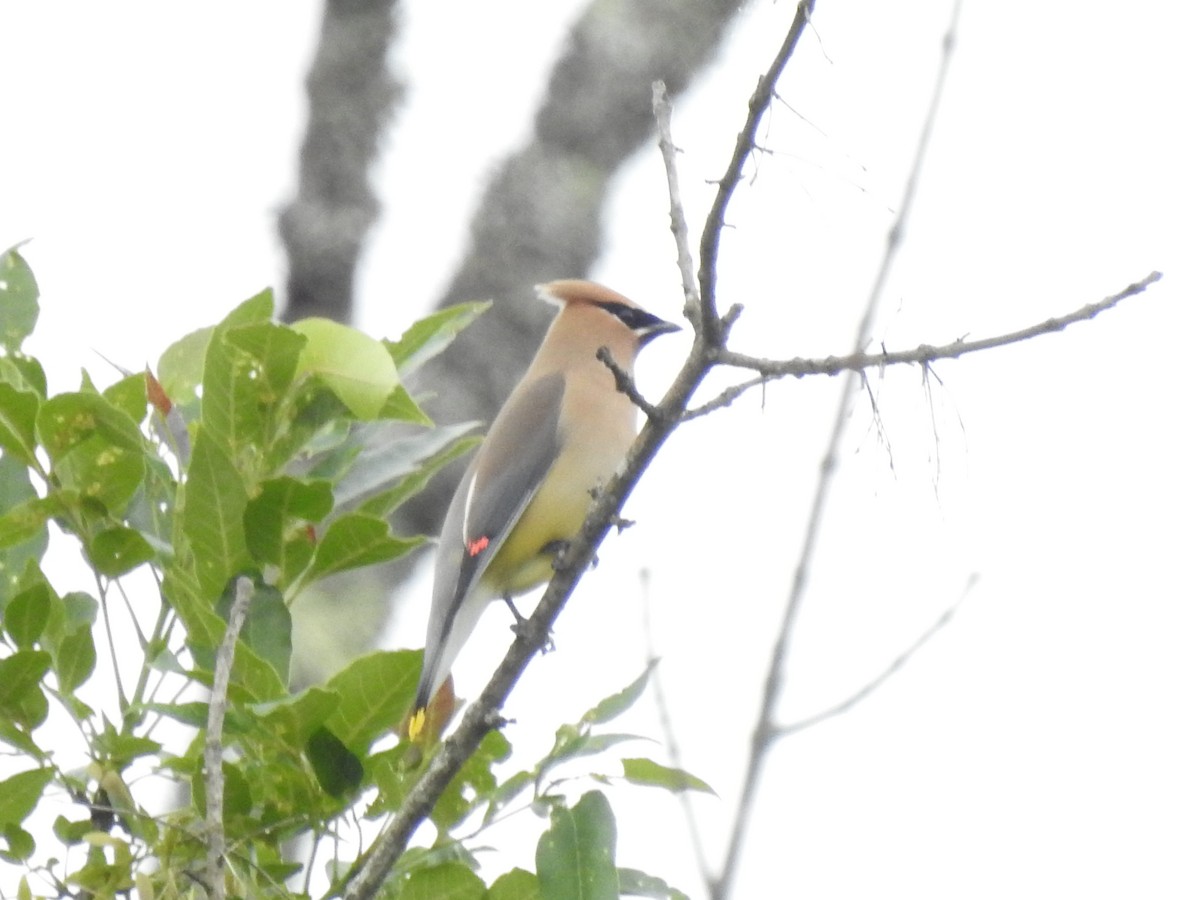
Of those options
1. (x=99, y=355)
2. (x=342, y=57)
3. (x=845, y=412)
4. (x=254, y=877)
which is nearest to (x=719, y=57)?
(x=342, y=57)

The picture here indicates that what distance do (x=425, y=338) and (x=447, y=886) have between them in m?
0.77

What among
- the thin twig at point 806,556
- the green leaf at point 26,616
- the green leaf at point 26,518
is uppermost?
the green leaf at point 26,518

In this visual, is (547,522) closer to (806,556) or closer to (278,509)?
(278,509)

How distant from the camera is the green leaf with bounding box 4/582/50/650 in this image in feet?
6.91

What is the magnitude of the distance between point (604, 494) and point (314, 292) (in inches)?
110

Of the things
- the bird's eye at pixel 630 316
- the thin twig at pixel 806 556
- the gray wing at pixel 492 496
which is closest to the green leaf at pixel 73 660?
the gray wing at pixel 492 496

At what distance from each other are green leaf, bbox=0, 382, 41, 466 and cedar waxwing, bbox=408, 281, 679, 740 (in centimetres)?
114

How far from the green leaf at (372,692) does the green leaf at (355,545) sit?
0.61ft

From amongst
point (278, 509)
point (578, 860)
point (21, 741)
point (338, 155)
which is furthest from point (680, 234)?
point (338, 155)

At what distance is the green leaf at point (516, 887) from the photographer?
2.04 metres

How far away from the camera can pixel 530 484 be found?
366cm

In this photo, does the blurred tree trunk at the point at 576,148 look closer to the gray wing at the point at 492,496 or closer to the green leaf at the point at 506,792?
the gray wing at the point at 492,496

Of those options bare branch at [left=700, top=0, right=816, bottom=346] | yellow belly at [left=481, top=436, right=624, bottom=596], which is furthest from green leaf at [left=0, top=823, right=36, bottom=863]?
yellow belly at [left=481, top=436, right=624, bottom=596]

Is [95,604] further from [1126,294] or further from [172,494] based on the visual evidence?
[1126,294]
